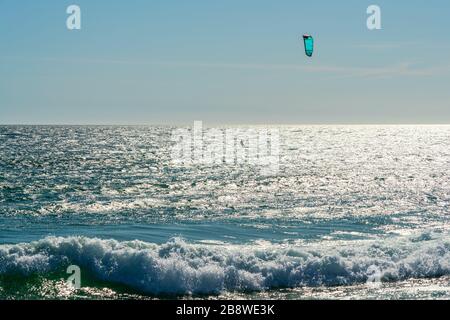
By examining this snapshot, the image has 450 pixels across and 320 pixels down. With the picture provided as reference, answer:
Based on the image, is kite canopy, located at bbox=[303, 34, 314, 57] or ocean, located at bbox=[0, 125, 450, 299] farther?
kite canopy, located at bbox=[303, 34, 314, 57]

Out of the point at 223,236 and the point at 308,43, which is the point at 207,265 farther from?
the point at 308,43

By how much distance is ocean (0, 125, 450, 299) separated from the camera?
20281 mm

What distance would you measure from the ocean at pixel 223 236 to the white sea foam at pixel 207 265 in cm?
4

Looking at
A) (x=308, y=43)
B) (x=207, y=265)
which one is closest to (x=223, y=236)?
(x=207, y=265)

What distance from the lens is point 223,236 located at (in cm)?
2773

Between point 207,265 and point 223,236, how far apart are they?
262 inches

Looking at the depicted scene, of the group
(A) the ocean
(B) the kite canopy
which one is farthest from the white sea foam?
(B) the kite canopy

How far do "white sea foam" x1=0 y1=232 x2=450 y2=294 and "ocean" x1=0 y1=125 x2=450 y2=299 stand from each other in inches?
1.6

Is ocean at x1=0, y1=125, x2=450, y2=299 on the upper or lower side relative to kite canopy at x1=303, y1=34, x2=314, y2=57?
lower

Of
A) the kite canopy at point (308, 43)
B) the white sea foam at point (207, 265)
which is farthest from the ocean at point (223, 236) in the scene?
the kite canopy at point (308, 43)

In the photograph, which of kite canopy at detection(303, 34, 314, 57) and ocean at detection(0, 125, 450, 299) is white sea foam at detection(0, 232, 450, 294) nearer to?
ocean at detection(0, 125, 450, 299)

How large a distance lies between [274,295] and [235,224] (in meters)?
11.4

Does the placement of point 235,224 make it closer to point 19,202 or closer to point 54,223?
point 54,223
